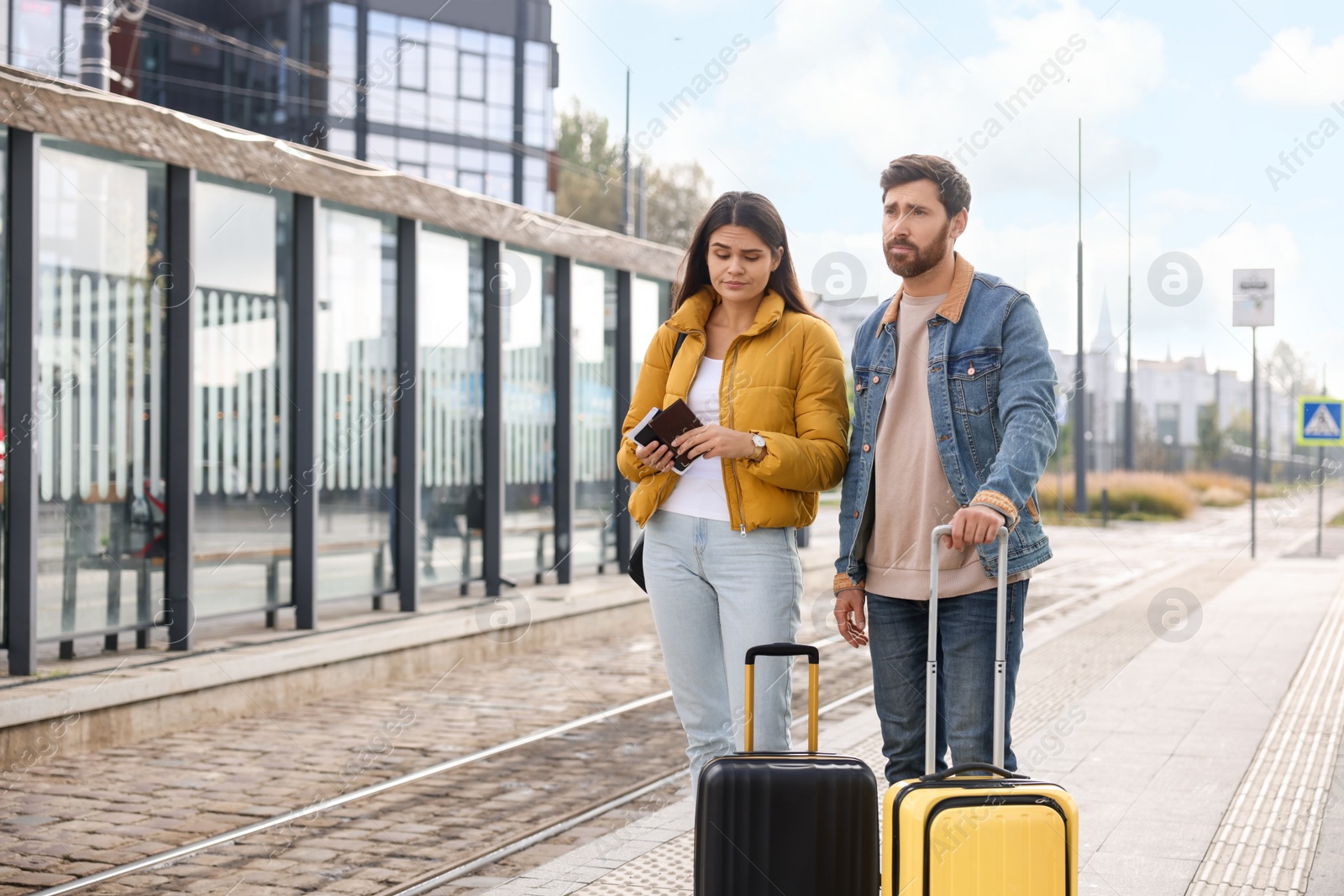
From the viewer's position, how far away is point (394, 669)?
9.07 m

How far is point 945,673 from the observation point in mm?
3170

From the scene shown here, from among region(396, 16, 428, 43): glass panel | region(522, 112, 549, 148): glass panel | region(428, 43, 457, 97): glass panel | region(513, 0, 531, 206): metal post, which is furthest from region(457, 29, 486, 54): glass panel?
region(522, 112, 549, 148): glass panel

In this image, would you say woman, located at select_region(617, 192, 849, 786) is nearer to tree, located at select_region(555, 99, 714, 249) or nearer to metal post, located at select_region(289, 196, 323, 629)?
metal post, located at select_region(289, 196, 323, 629)

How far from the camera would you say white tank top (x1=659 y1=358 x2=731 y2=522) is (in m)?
3.38

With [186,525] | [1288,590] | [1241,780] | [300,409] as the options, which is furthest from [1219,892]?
[1288,590]

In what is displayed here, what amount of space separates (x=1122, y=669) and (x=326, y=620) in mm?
5692

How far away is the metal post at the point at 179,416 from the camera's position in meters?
7.98

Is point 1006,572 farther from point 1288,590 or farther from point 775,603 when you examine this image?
point 1288,590

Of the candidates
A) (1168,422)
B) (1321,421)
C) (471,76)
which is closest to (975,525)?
(1321,421)

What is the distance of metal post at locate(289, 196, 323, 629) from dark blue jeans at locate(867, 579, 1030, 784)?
6.44 meters

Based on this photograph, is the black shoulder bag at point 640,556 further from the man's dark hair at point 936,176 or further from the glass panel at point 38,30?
the glass panel at point 38,30

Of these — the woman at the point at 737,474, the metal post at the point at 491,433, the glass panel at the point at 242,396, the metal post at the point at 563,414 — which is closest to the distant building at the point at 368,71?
the metal post at the point at 563,414

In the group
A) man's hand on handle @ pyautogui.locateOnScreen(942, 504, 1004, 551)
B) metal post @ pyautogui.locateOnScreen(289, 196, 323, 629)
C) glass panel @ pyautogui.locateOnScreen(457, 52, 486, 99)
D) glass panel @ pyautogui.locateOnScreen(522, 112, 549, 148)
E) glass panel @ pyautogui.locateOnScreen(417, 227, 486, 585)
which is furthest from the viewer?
glass panel @ pyautogui.locateOnScreen(522, 112, 549, 148)

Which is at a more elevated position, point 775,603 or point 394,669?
point 775,603
